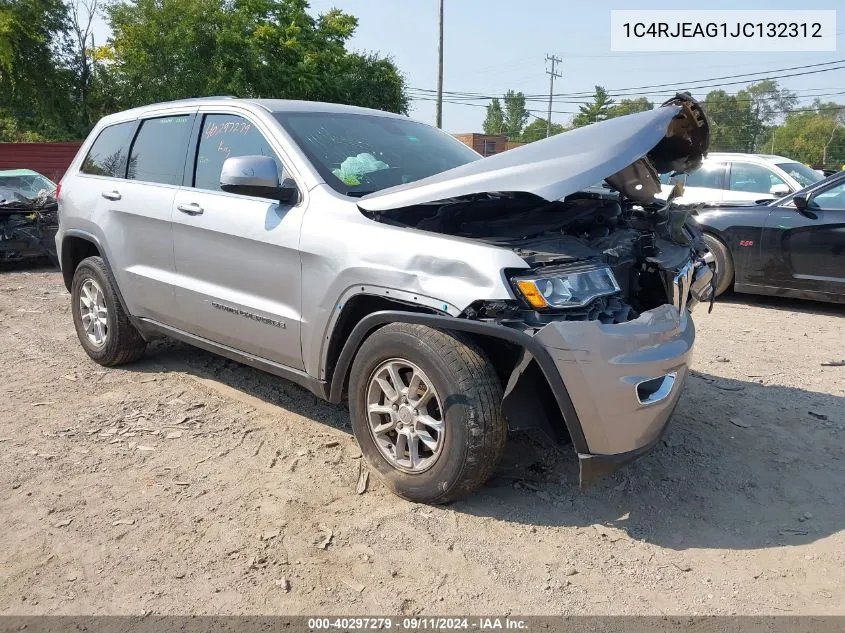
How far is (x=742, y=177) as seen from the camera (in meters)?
9.58

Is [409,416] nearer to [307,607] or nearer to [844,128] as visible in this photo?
[307,607]

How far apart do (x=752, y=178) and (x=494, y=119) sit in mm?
97798

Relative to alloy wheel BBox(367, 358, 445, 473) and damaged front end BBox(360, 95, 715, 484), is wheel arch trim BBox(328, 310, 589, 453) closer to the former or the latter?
damaged front end BBox(360, 95, 715, 484)

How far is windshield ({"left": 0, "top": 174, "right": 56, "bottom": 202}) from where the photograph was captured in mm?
10141

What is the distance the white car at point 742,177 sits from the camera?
9391 mm

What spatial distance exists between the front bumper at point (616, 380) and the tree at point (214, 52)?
23973 mm

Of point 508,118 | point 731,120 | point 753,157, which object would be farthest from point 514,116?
point 753,157

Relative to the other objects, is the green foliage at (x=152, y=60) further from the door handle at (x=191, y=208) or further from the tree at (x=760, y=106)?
the tree at (x=760, y=106)

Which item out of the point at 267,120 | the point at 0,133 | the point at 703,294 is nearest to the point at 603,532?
the point at 703,294

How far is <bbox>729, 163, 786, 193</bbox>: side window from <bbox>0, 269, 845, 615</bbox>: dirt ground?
539 cm

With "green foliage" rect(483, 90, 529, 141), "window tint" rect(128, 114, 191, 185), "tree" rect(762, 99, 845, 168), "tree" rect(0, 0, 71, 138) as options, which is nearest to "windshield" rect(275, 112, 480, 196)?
"window tint" rect(128, 114, 191, 185)

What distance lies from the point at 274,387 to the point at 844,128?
80649 millimetres

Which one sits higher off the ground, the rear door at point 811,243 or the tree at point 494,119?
the tree at point 494,119

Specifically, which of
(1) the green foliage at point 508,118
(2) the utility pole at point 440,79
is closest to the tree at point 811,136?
(1) the green foliage at point 508,118
